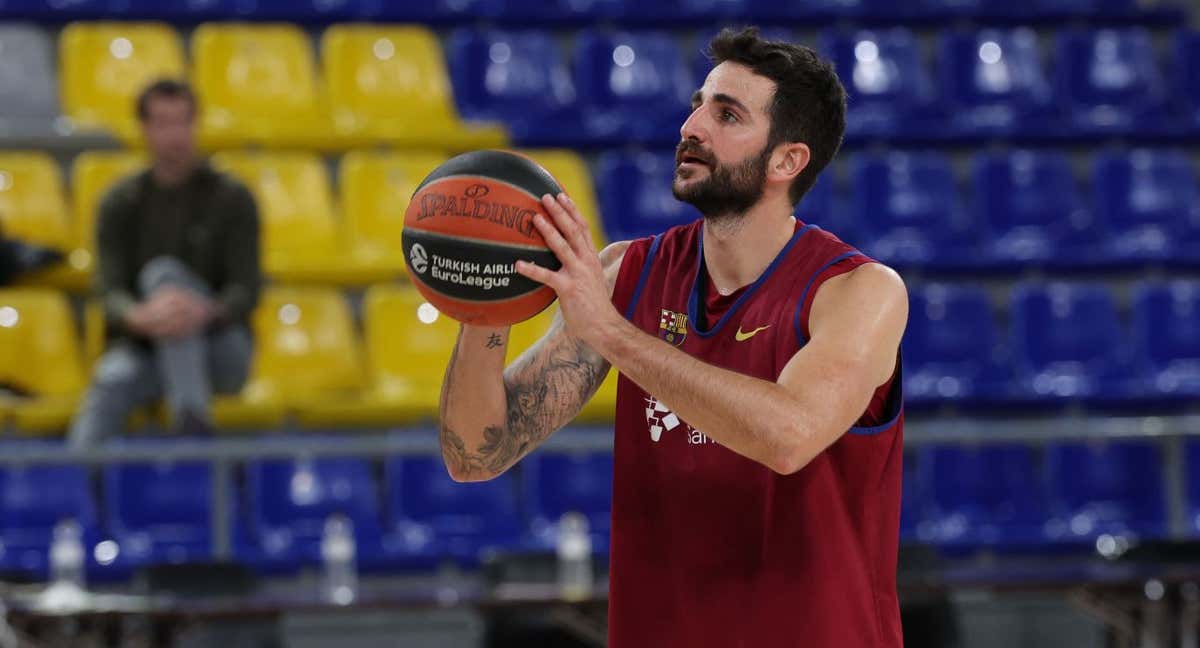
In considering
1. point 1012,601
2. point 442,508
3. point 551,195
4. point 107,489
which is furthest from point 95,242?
point 551,195

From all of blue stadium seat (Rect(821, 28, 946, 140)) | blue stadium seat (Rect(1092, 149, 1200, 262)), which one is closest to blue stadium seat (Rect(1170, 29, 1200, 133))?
blue stadium seat (Rect(1092, 149, 1200, 262))

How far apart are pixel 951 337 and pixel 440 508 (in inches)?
107

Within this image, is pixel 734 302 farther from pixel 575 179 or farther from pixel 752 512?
pixel 575 179

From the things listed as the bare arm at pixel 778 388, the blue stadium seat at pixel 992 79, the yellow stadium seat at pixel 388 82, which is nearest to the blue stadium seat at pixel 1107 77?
the blue stadium seat at pixel 992 79

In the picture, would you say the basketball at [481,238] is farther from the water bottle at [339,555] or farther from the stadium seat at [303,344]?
the stadium seat at [303,344]

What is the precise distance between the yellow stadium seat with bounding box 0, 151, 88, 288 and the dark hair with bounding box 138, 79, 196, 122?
1103 mm

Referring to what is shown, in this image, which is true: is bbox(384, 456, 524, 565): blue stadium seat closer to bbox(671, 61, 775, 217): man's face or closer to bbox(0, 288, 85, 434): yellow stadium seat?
bbox(0, 288, 85, 434): yellow stadium seat

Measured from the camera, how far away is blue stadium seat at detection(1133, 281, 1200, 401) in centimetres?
819

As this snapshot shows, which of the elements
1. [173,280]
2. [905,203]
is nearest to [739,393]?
[173,280]

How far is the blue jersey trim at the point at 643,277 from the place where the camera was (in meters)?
3.21

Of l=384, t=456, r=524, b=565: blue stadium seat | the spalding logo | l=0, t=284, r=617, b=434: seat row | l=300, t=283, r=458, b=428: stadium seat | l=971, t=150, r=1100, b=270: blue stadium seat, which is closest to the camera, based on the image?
the spalding logo

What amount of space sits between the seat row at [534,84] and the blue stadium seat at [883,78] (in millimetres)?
10

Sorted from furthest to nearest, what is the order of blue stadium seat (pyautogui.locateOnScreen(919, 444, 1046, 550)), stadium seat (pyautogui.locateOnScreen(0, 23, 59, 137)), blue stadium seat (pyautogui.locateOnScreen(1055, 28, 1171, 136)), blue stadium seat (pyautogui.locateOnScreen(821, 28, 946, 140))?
blue stadium seat (pyautogui.locateOnScreen(1055, 28, 1171, 136))
blue stadium seat (pyautogui.locateOnScreen(821, 28, 946, 140))
stadium seat (pyautogui.locateOnScreen(0, 23, 59, 137))
blue stadium seat (pyautogui.locateOnScreen(919, 444, 1046, 550))

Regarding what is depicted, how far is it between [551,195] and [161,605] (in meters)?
2.62
